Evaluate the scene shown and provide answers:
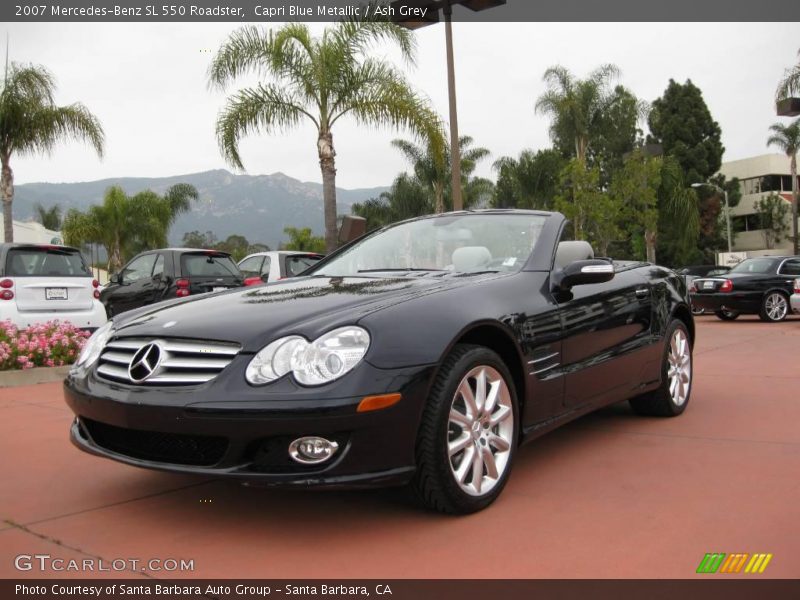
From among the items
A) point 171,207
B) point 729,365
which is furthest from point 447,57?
point 171,207

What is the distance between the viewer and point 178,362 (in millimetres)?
2932

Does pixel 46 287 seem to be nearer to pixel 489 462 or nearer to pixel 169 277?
pixel 169 277

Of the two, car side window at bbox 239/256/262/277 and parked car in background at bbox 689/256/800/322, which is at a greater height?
car side window at bbox 239/256/262/277

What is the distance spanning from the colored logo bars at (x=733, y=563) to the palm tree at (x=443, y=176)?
29246 millimetres

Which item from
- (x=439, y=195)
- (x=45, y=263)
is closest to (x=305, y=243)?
(x=439, y=195)

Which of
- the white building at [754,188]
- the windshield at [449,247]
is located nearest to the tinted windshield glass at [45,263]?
the windshield at [449,247]

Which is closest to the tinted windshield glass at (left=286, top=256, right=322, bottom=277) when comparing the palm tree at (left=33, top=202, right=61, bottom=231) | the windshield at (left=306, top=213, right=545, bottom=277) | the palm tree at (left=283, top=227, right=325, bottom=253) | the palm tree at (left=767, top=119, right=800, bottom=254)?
the windshield at (left=306, top=213, right=545, bottom=277)

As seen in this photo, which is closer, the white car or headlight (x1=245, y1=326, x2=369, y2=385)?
headlight (x1=245, y1=326, x2=369, y2=385)

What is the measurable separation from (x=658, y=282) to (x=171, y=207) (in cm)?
4184

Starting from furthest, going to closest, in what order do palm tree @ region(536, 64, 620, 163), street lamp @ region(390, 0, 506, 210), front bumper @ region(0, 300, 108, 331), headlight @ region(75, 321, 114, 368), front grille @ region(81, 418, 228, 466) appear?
1. palm tree @ region(536, 64, 620, 163)
2. street lamp @ region(390, 0, 506, 210)
3. front bumper @ region(0, 300, 108, 331)
4. headlight @ region(75, 321, 114, 368)
5. front grille @ region(81, 418, 228, 466)

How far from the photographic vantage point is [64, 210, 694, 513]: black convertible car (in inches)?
108

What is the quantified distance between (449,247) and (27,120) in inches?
649

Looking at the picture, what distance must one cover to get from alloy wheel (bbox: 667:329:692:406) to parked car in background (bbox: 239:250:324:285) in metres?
7.95

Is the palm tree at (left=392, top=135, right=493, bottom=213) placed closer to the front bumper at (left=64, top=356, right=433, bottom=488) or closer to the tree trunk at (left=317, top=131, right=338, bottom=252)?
the tree trunk at (left=317, top=131, right=338, bottom=252)
